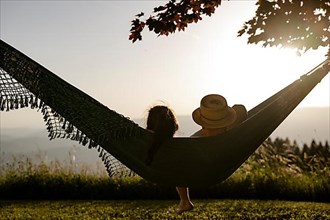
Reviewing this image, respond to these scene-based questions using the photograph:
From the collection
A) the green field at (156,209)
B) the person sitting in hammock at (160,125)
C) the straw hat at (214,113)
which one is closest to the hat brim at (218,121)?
the straw hat at (214,113)

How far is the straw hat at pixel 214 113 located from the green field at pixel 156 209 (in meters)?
2.33

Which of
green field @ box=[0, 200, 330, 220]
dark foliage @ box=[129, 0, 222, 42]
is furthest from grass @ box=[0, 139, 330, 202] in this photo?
dark foliage @ box=[129, 0, 222, 42]

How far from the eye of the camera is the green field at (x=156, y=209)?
613 centimetres

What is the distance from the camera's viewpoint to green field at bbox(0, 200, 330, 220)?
613cm

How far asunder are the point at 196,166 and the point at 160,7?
156cm

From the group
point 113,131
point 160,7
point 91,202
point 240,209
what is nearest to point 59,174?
point 91,202

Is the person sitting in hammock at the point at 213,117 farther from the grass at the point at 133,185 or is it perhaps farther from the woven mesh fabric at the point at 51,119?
the grass at the point at 133,185

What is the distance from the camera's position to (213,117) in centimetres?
390

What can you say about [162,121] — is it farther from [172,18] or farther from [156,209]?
[156,209]

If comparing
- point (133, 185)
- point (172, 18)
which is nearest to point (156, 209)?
point (133, 185)

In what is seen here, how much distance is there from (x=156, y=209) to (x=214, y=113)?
295 cm

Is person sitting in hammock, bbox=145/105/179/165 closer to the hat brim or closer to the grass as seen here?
the hat brim

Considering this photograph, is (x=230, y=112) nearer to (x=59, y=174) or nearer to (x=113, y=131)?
(x=113, y=131)

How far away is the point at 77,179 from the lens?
313 inches
